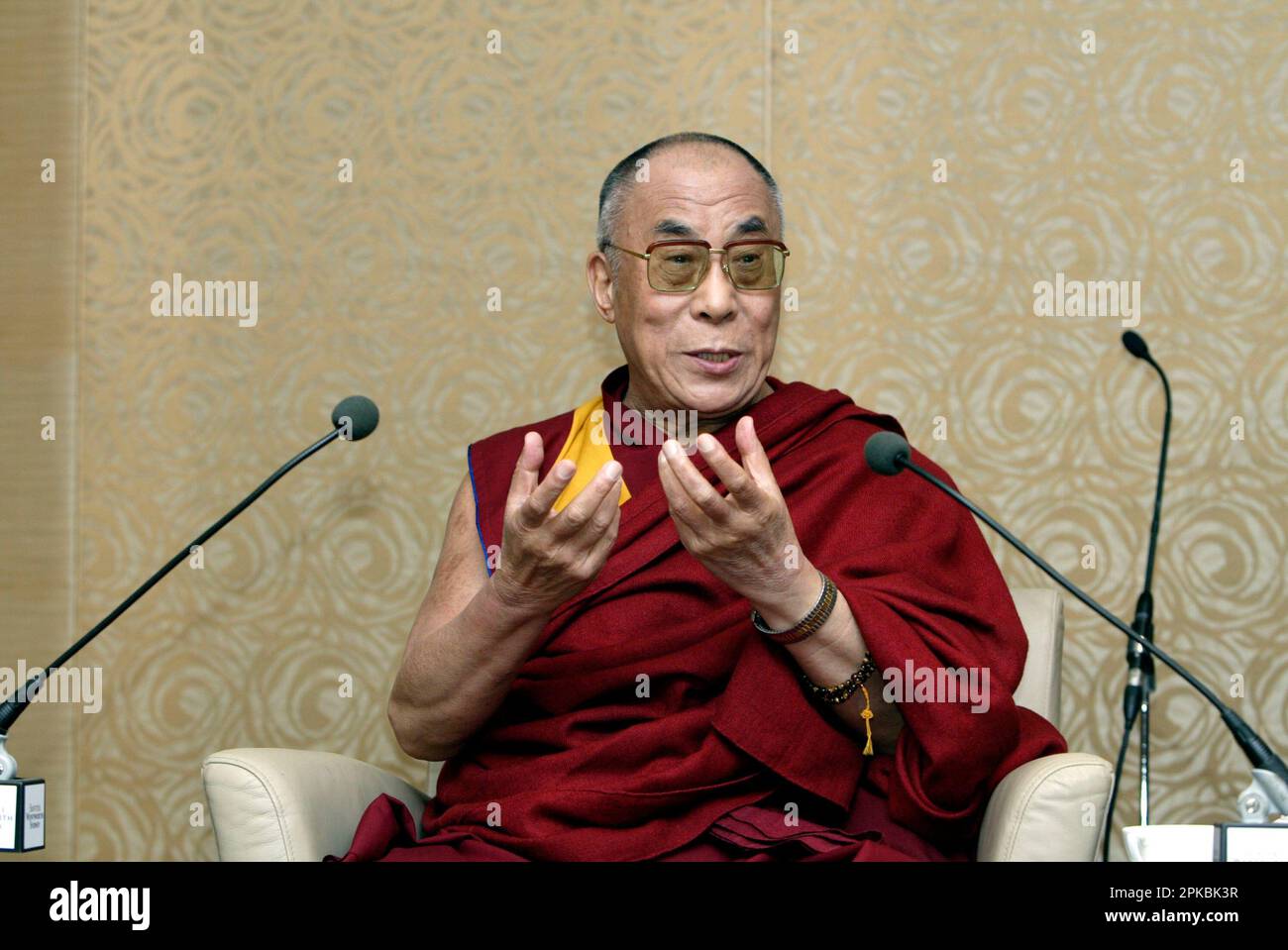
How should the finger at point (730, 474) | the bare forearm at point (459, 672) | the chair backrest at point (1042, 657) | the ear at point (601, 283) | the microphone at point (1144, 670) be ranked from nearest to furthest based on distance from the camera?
the finger at point (730, 474) < the bare forearm at point (459, 672) < the chair backrest at point (1042, 657) < the ear at point (601, 283) < the microphone at point (1144, 670)

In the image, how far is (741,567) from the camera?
1882 mm

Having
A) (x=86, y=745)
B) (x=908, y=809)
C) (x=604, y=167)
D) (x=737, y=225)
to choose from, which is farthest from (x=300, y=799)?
(x=604, y=167)

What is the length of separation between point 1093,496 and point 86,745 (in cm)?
223

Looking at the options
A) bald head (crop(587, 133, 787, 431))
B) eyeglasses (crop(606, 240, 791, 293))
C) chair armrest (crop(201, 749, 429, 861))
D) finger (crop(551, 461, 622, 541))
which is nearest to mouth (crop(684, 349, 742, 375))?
bald head (crop(587, 133, 787, 431))

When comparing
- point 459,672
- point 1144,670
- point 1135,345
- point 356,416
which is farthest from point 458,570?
point 1135,345

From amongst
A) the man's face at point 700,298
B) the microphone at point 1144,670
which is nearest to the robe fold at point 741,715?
the man's face at point 700,298

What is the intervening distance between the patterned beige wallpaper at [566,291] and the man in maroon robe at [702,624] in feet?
2.20

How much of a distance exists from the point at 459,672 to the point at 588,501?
0.43 meters

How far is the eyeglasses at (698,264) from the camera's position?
7.73 feet

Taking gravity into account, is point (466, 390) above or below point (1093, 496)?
above

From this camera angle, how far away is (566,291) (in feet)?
10.2

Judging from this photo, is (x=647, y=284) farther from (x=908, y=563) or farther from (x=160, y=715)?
(x=160, y=715)

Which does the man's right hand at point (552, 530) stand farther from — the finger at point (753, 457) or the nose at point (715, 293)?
the nose at point (715, 293)

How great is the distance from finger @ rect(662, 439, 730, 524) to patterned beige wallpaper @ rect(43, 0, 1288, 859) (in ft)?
4.27
